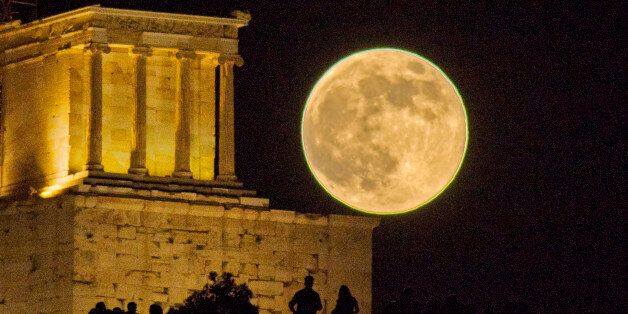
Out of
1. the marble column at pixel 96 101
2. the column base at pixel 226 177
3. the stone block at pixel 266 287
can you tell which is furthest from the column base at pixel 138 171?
the stone block at pixel 266 287

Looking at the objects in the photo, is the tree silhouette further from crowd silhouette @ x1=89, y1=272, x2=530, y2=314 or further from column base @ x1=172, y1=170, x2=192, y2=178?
column base @ x1=172, y1=170, x2=192, y2=178

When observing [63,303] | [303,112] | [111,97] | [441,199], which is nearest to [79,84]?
[111,97]

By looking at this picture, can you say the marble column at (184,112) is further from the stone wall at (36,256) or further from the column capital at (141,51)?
the stone wall at (36,256)

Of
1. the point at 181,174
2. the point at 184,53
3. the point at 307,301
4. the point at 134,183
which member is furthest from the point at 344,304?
the point at 184,53

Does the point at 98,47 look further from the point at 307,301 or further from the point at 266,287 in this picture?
the point at 307,301

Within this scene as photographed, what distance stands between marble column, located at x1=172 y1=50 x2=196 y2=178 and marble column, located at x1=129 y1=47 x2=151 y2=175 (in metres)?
0.73

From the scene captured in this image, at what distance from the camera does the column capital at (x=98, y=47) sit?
5778 centimetres

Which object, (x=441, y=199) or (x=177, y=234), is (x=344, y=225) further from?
(x=441, y=199)

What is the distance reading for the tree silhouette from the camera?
159ft

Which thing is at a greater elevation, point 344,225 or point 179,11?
point 179,11

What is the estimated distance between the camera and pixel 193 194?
57.8 metres

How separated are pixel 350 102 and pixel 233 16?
4071 mm

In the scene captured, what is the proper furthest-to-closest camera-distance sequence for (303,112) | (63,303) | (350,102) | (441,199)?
A: (441,199)
(303,112)
(350,102)
(63,303)

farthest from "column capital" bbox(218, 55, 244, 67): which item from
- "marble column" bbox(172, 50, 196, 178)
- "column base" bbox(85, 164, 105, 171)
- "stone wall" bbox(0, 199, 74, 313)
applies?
"stone wall" bbox(0, 199, 74, 313)
